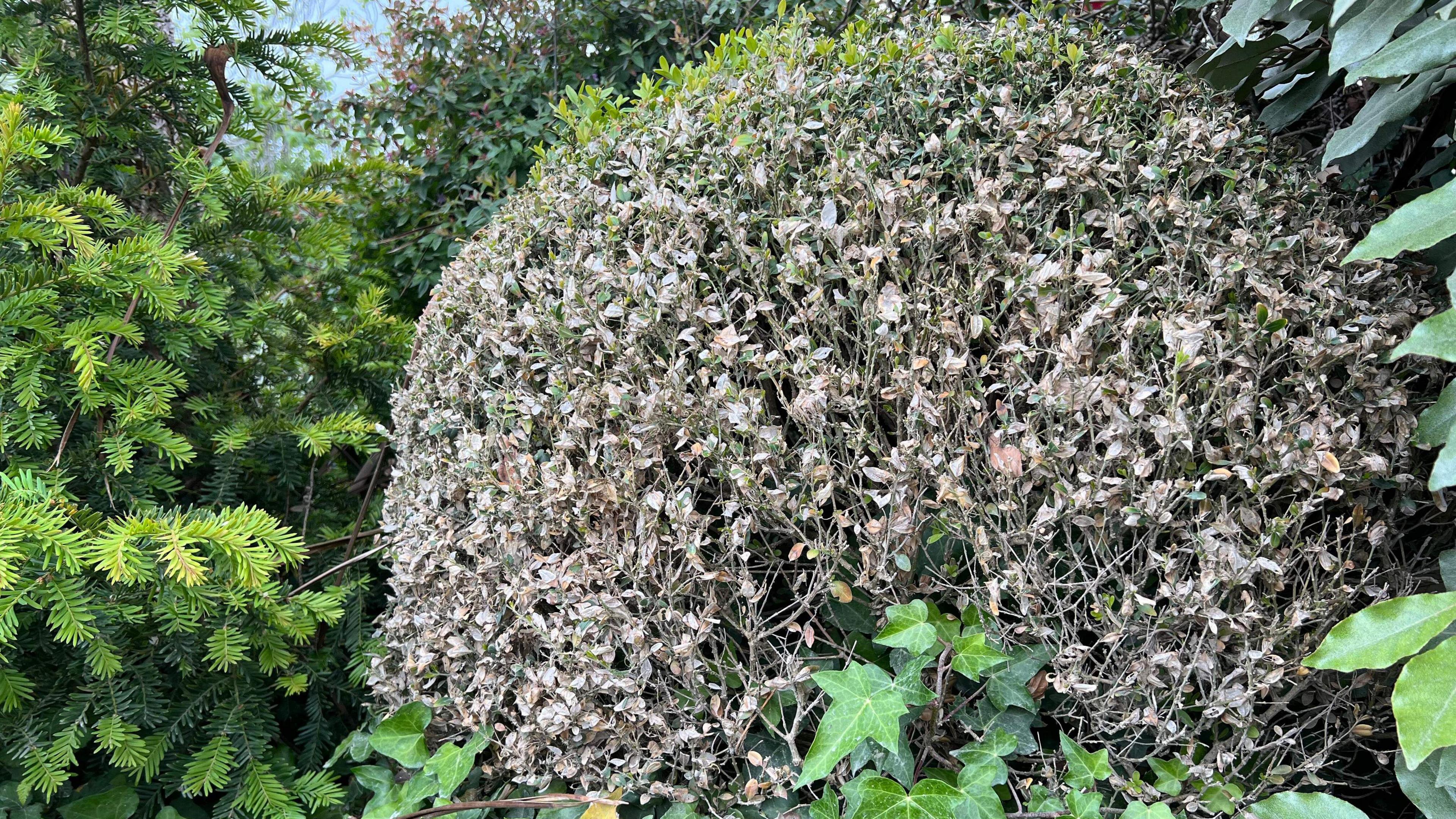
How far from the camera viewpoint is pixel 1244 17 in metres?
1.45

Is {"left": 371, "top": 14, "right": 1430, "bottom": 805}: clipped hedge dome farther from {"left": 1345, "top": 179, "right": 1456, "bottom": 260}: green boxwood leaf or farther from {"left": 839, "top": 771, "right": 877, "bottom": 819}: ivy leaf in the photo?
{"left": 1345, "top": 179, "right": 1456, "bottom": 260}: green boxwood leaf

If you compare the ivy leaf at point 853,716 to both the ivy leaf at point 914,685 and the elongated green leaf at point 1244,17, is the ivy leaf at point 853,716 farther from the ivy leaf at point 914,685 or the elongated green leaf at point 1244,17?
the elongated green leaf at point 1244,17

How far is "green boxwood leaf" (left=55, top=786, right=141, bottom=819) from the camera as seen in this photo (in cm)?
193

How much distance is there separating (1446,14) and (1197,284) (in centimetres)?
48

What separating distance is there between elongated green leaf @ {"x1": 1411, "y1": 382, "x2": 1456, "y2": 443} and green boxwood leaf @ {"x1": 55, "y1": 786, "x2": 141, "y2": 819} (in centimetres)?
259

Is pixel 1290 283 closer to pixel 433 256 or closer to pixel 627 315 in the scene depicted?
pixel 627 315

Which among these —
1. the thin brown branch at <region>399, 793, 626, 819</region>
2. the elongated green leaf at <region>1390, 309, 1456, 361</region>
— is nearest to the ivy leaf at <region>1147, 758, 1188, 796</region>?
the elongated green leaf at <region>1390, 309, 1456, 361</region>

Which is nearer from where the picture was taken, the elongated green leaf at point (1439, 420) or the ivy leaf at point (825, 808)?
the elongated green leaf at point (1439, 420)

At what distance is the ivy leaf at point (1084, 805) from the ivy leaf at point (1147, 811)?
0.04 metres

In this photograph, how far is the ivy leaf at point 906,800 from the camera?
4.07ft

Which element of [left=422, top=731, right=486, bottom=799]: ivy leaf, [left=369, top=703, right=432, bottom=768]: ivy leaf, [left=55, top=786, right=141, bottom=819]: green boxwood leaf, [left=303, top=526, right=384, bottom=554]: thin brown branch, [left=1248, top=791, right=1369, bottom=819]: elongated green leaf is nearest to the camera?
[left=1248, top=791, right=1369, bottom=819]: elongated green leaf

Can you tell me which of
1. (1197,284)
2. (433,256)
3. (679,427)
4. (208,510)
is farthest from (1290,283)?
(433,256)

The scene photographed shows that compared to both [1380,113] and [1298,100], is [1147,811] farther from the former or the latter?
[1298,100]

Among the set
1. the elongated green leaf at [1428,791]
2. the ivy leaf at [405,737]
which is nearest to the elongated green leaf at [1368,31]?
the elongated green leaf at [1428,791]
